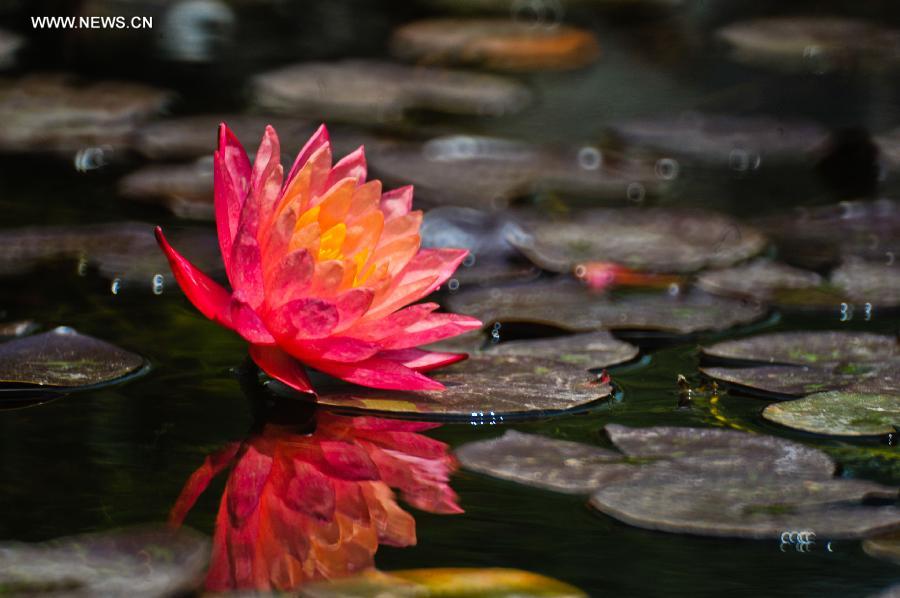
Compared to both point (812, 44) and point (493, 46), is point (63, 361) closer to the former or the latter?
point (493, 46)

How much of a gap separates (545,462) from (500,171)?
1441mm

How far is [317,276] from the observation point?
55.9 inches

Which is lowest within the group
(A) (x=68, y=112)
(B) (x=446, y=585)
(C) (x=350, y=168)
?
(B) (x=446, y=585)

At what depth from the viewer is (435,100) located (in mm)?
3439

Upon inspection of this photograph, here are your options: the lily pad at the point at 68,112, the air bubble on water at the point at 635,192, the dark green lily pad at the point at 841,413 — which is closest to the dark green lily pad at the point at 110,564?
the dark green lily pad at the point at 841,413

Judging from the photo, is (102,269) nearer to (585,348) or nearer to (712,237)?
(585,348)

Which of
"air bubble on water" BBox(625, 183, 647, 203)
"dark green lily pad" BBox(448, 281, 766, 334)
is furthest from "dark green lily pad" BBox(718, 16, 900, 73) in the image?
"dark green lily pad" BBox(448, 281, 766, 334)

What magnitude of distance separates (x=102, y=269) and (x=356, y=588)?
3.63 feet

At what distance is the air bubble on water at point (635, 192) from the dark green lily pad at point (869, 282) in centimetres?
53

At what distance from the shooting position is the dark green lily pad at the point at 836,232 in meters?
2.22

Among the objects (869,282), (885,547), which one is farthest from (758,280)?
(885,547)

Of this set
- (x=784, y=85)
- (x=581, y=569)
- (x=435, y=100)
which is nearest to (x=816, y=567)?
(x=581, y=569)

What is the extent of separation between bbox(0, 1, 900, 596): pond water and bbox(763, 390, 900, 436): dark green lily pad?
16 mm

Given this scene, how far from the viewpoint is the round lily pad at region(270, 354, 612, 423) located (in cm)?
147
